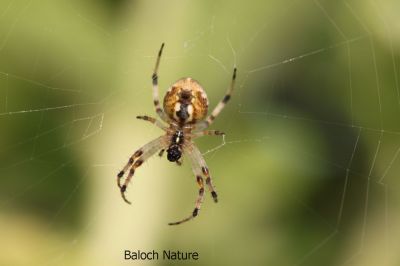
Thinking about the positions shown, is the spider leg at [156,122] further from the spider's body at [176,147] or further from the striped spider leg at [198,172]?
the striped spider leg at [198,172]

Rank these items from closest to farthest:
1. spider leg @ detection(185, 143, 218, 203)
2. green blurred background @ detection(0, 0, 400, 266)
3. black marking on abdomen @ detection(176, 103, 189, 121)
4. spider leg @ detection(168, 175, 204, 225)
→ green blurred background @ detection(0, 0, 400, 266) → black marking on abdomen @ detection(176, 103, 189, 121) → spider leg @ detection(168, 175, 204, 225) → spider leg @ detection(185, 143, 218, 203)

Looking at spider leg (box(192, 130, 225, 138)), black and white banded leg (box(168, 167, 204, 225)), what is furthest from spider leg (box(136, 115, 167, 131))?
black and white banded leg (box(168, 167, 204, 225))

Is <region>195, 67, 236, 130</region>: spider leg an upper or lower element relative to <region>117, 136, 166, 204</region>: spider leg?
upper

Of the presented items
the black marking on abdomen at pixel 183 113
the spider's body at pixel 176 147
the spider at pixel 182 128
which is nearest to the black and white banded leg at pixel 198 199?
the spider at pixel 182 128

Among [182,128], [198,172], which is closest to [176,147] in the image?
[182,128]

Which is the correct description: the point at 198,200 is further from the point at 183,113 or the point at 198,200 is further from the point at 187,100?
the point at 187,100

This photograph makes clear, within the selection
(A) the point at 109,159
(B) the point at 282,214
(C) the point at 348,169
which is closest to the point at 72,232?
(A) the point at 109,159

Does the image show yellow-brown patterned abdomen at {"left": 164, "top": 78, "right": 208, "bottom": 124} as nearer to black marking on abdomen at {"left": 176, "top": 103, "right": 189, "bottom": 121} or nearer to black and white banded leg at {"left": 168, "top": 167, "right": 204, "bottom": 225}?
black marking on abdomen at {"left": 176, "top": 103, "right": 189, "bottom": 121}

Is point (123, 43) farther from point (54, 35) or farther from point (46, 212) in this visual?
point (46, 212)

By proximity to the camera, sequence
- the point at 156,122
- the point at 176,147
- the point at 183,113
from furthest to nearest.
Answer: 1. the point at 176,147
2. the point at 156,122
3. the point at 183,113
